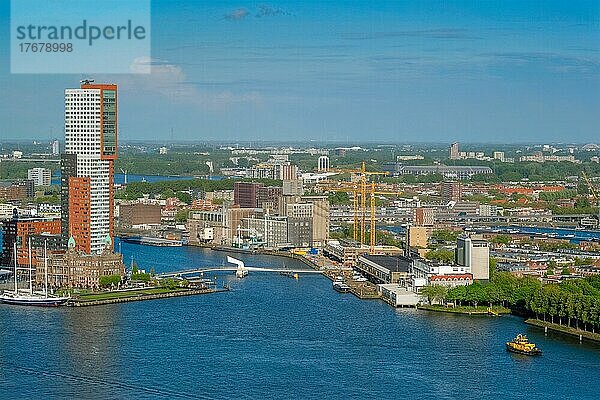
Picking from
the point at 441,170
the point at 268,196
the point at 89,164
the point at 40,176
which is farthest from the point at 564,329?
the point at 441,170

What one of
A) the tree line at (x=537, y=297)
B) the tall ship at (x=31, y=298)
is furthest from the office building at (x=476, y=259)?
the tall ship at (x=31, y=298)

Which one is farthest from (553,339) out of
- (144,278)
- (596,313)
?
(144,278)

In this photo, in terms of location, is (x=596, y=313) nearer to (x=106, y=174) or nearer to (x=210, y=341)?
(x=210, y=341)

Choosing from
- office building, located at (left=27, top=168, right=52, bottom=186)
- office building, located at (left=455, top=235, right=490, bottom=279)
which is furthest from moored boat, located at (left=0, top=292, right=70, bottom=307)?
office building, located at (left=27, top=168, right=52, bottom=186)

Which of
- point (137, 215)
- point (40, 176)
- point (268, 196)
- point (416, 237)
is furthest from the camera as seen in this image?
point (40, 176)

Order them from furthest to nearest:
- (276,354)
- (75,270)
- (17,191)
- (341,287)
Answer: (17,191) < (341,287) < (75,270) < (276,354)

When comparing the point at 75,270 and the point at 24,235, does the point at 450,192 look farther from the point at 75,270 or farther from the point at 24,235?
the point at 75,270

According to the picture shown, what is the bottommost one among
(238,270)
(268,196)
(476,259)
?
(238,270)

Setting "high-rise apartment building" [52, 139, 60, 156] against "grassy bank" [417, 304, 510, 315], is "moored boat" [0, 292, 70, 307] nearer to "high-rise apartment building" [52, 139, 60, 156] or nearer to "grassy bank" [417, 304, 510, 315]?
"grassy bank" [417, 304, 510, 315]
